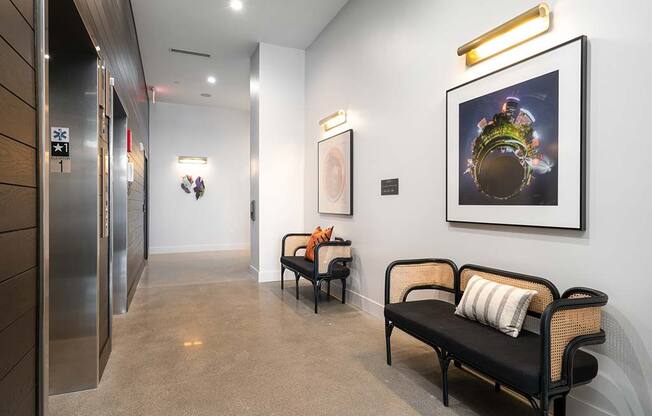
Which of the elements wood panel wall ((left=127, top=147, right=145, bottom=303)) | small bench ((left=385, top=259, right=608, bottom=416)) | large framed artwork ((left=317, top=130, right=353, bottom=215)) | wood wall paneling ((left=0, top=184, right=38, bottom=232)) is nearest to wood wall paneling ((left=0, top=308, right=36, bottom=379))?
wood wall paneling ((left=0, top=184, right=38, bottom=232))

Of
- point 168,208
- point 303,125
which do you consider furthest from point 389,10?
point 168,208

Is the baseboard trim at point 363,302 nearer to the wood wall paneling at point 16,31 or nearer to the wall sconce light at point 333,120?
the wall sconce light at point 333,120

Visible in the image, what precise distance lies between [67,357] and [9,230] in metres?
1.56

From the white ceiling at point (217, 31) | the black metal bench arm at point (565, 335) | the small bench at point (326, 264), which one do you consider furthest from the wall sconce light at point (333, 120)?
the black metal bench arm at point (565, 335)

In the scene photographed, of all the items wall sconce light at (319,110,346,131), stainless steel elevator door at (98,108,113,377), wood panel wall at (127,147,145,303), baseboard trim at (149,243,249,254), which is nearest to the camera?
stainless steel elevator door at (98,108,113,377)

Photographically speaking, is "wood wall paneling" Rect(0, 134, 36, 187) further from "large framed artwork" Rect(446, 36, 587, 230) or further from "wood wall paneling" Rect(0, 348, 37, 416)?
"large framed artwork" Rect(446, 36, 587, 230)

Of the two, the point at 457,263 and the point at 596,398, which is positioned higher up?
the point at 457,263

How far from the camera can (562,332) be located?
64.6 inches

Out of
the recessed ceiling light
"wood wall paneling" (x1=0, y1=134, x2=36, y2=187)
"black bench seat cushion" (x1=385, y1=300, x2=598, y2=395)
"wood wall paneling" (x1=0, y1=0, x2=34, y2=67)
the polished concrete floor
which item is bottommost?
the polished concrete floor

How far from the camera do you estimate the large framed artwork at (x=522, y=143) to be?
6.50ft

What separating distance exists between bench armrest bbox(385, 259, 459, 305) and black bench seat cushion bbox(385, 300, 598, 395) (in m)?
0.21

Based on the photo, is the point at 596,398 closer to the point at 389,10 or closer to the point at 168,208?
the point at 389,10

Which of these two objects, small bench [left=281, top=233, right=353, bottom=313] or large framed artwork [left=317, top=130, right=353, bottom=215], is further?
large framed artwork [left=317, top=130, right=353, bottom=215]

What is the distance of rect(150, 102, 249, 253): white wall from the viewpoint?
8.66 meters
